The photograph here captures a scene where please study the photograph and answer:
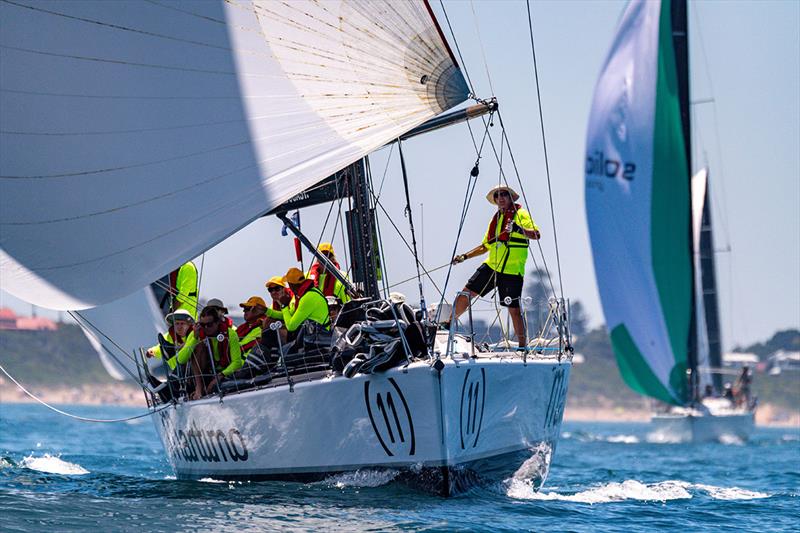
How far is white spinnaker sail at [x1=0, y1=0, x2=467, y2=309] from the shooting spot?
8.59m

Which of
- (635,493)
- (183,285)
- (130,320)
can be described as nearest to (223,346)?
(183,285)

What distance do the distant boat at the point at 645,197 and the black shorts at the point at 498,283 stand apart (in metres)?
13.3

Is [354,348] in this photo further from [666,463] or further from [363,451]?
[666,463]

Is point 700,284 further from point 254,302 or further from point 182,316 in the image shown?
point 182,316

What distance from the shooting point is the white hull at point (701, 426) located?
28.4 metres

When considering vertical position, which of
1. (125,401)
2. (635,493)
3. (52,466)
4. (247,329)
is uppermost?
(247,329)

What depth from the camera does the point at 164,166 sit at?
8766mm

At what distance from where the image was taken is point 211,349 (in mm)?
10062

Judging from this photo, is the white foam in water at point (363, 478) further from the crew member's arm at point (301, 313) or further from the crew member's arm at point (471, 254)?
the crew member's arm at point (471, 254)

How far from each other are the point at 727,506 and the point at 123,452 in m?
9.64

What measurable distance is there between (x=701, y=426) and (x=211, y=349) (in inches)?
809

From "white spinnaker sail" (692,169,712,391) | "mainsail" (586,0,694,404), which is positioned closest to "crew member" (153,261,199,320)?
"mainsail" (586,0,694,404)

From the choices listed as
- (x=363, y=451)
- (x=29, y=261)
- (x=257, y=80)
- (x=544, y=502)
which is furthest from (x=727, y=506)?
(x=29, y=261)

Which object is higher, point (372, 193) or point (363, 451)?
point (372, 193)
